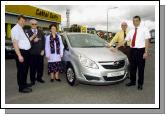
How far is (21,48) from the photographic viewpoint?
5.62 m

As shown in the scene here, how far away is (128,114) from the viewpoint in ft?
14.1

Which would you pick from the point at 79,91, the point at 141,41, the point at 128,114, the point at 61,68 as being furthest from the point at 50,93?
the point at 141,41

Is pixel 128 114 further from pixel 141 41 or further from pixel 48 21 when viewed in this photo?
pixel 48 21

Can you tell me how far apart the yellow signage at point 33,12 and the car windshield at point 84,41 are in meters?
14.3

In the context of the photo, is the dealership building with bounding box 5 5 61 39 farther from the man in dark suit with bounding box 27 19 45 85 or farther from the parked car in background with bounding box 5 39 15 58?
the man in dark suit with bounding box 27 19 45 85

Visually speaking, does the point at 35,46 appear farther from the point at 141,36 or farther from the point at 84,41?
the point at 141,36

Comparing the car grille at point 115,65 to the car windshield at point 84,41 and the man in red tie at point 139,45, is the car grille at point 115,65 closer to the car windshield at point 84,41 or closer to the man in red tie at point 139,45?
the man in red tie at point 139,45

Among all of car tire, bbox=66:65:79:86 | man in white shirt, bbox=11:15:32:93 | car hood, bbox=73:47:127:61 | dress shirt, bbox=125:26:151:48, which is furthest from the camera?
car tire, bbox=66:65:79:86

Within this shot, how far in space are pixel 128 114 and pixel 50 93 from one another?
2162 millimetres

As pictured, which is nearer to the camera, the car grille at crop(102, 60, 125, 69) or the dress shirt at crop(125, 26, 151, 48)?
the car grille at crop(102, 60, 125, 69)

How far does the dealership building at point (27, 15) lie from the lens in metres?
21.4

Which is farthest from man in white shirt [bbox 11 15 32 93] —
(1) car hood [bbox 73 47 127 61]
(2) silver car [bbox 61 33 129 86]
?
(1) car hood [bbox 73 47 127 61]

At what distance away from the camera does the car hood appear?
5.75 metres

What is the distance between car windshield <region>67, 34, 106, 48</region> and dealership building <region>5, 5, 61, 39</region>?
9.96 metres
